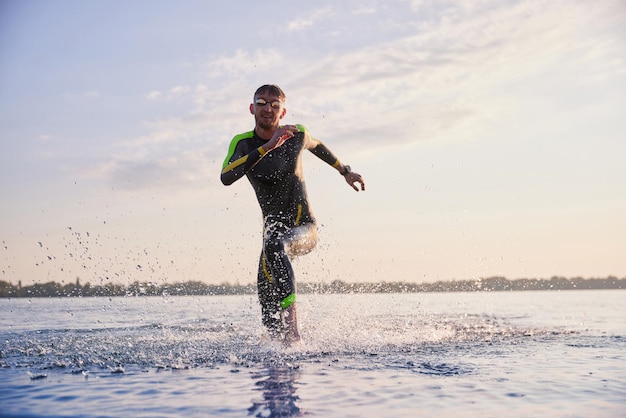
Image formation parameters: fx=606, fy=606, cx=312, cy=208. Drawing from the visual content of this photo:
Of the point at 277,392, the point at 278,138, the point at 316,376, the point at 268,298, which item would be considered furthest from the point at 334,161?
the point at 277,392

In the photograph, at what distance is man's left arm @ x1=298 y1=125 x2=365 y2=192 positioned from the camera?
24.7 ft

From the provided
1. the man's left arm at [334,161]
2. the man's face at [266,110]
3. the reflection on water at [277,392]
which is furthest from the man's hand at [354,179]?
the reflection on water at [277,392]

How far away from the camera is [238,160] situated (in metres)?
6.42

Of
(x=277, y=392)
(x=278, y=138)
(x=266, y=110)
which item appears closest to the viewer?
(x=277, y=392)

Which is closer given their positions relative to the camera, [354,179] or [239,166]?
[239,166]

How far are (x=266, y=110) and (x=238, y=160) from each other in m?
0.75

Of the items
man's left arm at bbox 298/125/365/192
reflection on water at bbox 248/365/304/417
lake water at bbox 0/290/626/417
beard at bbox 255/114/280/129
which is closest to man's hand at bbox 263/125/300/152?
beard at bbox 255/114/280/129

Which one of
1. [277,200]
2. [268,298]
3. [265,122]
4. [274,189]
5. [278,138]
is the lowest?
[268,298]

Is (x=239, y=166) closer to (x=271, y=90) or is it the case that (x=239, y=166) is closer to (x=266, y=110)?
(x=266, y=110)

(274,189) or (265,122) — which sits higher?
(265,122)

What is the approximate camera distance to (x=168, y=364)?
503 centimetres

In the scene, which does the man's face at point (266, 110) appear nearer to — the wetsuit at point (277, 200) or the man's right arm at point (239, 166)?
the wetsuit at point (277, 200)

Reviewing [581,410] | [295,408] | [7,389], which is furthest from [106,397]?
[581,410]

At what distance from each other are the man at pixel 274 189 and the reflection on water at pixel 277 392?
6.44ft
